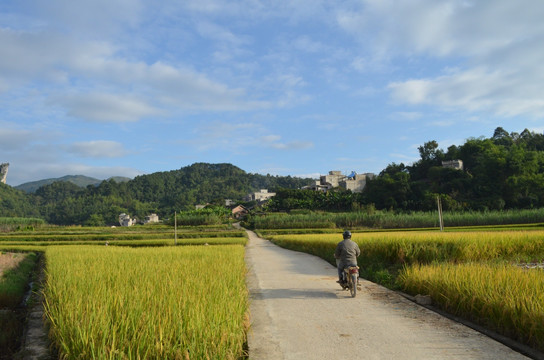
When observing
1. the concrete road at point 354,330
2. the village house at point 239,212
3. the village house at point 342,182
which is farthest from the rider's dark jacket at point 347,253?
the village house at point 342,182

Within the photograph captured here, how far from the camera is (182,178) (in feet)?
559

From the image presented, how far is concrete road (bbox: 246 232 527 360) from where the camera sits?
4.84 metres

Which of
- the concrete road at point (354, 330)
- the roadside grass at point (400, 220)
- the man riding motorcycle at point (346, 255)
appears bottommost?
the roadside grass at point (400, 220)

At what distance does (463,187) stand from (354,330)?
7532cm

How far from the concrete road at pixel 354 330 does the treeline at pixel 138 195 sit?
101 meters

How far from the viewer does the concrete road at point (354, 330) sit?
15.9 ft

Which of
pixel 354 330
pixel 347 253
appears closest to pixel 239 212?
pixel 347 253

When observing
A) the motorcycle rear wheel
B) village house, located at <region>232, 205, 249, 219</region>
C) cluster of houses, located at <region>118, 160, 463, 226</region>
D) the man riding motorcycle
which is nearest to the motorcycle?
the motorcycle rear wheel

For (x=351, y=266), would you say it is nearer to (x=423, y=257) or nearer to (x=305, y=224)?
(x=423, y=257)

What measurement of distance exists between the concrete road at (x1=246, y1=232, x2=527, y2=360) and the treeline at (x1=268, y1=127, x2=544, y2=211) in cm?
5887

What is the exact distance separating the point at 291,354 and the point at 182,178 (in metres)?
171

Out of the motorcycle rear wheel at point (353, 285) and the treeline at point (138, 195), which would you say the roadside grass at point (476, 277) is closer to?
the motorcycle rear wheel at point (353, 285)

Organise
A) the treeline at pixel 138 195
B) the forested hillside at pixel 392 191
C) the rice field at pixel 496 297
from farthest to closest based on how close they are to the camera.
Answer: the treeline at pixel 138 195 → the forested hillside at pixel 392 191 → the rice field at pixel 496 297

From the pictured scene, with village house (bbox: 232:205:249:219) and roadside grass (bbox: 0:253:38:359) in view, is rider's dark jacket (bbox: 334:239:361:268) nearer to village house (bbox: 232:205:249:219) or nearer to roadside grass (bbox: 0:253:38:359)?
roadside grass (bbox: 0:253:38:359)
